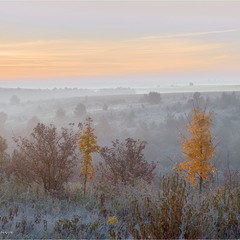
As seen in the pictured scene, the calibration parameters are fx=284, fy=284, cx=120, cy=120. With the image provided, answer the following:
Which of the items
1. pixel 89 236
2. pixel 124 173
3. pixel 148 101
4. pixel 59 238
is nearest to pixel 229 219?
pixel 89 236

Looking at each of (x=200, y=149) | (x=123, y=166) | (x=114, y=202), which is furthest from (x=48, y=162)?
(x=200, y=149)

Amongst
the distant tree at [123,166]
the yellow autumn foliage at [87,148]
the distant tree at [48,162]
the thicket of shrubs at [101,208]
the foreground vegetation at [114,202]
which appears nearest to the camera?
the thicket of shrubs at [101,208]

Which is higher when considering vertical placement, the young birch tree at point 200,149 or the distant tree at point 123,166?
the young birch tree at point 200,149

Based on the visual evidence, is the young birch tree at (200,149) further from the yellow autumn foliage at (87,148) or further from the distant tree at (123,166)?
the yellow autumn foliage at (87,148)

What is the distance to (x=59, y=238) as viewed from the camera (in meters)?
4.96

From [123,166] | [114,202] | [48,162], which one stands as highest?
[48,162]

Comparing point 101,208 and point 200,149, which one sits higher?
point 200,149

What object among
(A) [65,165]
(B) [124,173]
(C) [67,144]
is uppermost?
(C) [67,144]

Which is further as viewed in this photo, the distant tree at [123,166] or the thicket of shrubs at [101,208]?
the distant tree at [123,166]

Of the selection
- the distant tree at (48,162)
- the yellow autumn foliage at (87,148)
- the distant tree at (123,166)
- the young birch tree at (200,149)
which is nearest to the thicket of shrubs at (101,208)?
the distant tree at (48,162)

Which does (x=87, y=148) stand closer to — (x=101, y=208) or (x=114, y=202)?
(x=114, y=202)

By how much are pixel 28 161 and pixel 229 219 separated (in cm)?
654

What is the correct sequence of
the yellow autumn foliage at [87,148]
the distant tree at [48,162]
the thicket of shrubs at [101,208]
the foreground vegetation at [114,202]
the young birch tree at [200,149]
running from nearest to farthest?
the thicket of shrubs at [101,208] < the foreground vegetation at [114,202] < the distant tree at [48,162] < the young birch tree at [200,149] < the yellow autumn foliage at [87,148]

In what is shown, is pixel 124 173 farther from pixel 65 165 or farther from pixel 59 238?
pixel 59 238
